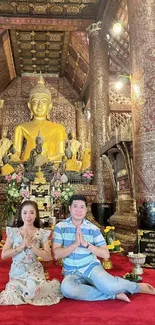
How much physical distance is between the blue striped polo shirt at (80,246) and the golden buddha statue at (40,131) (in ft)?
20.4

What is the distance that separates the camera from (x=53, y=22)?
8.80 meters

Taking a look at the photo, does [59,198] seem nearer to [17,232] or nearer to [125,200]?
[125,200]

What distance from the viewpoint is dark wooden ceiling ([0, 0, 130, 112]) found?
8.34 metres

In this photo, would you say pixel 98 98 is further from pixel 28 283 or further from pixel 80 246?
pixel 28 283

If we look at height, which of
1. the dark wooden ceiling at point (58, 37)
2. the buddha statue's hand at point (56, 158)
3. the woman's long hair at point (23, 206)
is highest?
the dark wooden ceiling at point (58, 37)

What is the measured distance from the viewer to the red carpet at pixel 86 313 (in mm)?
2053

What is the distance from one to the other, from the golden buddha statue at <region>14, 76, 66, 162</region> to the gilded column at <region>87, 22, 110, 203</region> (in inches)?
61.6

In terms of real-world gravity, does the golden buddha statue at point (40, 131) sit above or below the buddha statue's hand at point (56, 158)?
above

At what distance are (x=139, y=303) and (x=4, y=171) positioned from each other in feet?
18.0

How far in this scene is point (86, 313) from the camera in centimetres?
219

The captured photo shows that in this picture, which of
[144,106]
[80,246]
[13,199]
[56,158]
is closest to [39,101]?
[56,158]

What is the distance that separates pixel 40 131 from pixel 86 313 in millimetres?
7760

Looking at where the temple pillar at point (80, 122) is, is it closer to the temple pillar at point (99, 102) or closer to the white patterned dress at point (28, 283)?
the temple pillar at point (99, 102)

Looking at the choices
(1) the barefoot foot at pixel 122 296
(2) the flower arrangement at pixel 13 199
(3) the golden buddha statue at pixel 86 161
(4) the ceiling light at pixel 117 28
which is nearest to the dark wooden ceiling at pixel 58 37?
(4) the ceiling light at pixel 117 28
